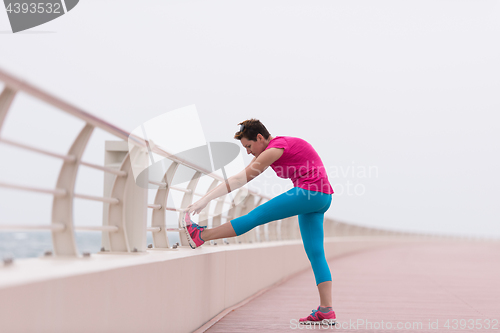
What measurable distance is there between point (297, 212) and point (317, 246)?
0.49 metres

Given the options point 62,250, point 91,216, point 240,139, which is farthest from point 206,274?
point 62,250

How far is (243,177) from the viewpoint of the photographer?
13.1 ft

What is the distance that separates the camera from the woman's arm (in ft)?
12.8

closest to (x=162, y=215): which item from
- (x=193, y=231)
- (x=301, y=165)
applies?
(x=193, y=231)

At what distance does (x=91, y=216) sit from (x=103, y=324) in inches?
28.3

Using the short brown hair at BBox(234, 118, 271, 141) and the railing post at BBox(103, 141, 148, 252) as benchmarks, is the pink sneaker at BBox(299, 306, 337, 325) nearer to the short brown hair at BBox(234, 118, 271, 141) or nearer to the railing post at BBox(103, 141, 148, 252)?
the short brown hair at BBox(234, 118, 271, 141)

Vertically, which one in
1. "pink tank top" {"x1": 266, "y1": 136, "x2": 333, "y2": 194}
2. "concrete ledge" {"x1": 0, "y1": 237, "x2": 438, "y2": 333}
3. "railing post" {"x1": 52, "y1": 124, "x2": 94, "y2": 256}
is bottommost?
"concrete ledge" {"x1": 0, "y1": 237, "x2": 438, "y2": 333}

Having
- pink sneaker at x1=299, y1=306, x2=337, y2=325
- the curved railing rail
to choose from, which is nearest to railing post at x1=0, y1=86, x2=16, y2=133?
the curved railing rail

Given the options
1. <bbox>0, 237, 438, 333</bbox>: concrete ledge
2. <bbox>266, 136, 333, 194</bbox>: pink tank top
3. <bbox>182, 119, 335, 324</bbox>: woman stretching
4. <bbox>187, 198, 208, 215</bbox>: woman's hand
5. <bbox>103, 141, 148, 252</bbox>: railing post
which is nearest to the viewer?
<bbox>0, 237, 438, 333</bbox>: concrete ledge

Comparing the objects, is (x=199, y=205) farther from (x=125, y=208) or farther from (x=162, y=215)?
(x=125, y=208)

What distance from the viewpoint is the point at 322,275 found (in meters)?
4.60

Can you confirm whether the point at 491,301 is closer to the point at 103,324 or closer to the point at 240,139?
the point at 240,139

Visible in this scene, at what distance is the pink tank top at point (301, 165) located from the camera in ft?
14.1

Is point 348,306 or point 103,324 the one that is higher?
point 103,324
